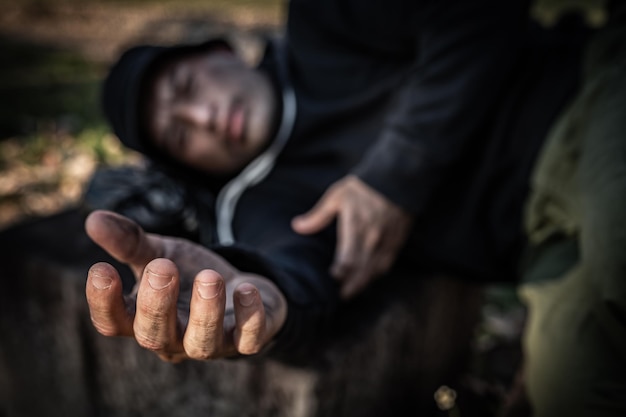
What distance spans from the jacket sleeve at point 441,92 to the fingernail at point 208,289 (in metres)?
0.62

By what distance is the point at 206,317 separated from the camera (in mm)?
676

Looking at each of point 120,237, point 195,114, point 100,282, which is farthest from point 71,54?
point 100,282

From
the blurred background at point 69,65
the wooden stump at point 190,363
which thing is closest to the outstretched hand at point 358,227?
the wooden stump at point 190,363

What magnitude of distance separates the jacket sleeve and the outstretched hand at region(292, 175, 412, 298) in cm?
3

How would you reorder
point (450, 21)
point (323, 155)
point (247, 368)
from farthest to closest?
point (323, 155), point (450, 21), point (247, 368)

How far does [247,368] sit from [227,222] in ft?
1.29

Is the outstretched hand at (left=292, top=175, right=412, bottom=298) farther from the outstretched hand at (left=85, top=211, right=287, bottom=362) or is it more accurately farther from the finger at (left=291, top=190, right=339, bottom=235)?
the outstretched hand at (left=85, top=211, right=287, bottom=362)

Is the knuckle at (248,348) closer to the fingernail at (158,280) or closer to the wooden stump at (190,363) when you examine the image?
the fingernail at (158,280)

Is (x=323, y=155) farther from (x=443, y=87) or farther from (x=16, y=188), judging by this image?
(x=16, y=188)

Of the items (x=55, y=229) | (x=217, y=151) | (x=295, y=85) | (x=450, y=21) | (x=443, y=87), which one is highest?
(x=450, y=21)

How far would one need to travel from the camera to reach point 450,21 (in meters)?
1.23

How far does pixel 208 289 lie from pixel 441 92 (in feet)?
2.67

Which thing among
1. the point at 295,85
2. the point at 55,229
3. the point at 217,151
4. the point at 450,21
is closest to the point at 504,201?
the point at 450,21

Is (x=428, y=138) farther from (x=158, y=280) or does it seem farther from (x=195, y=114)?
(x=158, y=280)
